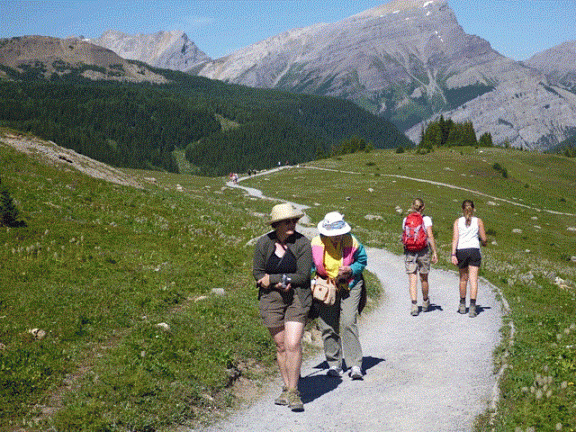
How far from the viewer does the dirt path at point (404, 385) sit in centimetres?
1014

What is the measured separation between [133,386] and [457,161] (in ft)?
349

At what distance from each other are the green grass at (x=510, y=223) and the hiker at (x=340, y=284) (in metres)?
3.20

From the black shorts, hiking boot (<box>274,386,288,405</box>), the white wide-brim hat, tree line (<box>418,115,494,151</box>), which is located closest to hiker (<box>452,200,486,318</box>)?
the black shorts

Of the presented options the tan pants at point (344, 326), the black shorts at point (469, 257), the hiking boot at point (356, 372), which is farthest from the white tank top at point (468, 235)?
the hiking boot at point (356, 372)

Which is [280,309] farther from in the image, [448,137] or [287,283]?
[448,137]

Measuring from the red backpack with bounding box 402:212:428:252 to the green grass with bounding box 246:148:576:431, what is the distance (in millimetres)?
3573

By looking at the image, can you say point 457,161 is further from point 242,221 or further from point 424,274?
point 424,274

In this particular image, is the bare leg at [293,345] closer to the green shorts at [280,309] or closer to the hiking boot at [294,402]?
the green shorts at [280,309]

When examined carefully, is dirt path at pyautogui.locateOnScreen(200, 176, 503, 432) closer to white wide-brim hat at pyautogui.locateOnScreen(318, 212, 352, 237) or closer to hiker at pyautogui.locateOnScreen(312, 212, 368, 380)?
hiker at pyautogui.locateOnScreen(312, 212, 368, 380)

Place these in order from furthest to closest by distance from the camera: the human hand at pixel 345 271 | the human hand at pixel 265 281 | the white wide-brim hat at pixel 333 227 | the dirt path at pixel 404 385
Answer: the human hand at pixel 345 271
the white wide-brim hat at pixel 333 227
the human hand at pixel 265 281
the dirt path at pixel 404 385

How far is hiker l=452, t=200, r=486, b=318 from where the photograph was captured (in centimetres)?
1825

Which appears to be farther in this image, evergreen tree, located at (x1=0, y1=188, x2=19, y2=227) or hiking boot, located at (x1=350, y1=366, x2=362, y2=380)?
evergreen tree, located at (x1=0, y1=188, x2=19, y2=227)

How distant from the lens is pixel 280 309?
35.1 ft

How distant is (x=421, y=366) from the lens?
1337 centimetres
